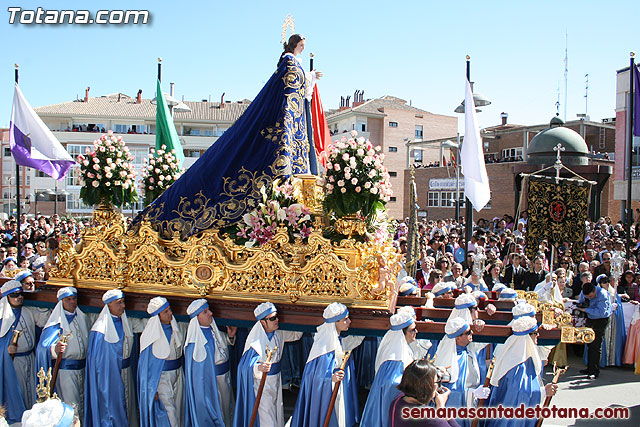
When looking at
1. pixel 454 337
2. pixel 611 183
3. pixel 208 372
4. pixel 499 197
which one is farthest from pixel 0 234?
pixel 611 183

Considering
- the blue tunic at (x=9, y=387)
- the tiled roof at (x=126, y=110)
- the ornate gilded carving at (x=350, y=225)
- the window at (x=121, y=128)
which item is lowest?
the blue tunic at (x=9, y=387)

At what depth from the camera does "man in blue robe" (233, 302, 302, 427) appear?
18.3ft

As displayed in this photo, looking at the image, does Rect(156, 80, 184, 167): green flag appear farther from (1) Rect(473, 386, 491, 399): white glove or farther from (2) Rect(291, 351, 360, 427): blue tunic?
(1) Rect(473, 386, 491, 399): white glove

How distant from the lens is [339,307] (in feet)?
17.5

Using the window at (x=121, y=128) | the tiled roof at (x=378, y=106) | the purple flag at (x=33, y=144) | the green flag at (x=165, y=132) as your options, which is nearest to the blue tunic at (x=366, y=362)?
the green flag at (x=165, y=132)

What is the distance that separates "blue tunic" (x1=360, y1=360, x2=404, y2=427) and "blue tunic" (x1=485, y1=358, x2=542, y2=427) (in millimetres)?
1005

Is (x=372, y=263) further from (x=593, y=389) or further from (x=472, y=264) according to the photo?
(x=472, y=264)

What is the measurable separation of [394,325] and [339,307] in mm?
579

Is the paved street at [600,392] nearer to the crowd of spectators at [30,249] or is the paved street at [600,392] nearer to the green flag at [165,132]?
the crowd of spectators at [30,249]

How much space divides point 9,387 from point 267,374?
11.1 feet

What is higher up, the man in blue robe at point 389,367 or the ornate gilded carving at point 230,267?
the ornate gilded carving at point 230,267

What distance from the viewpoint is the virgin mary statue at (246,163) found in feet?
22.1

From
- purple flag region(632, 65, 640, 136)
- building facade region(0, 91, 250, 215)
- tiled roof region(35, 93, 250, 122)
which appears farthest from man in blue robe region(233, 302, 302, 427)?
tiled roof region(35, 93, 250, 122)

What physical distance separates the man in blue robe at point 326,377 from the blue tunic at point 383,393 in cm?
35
